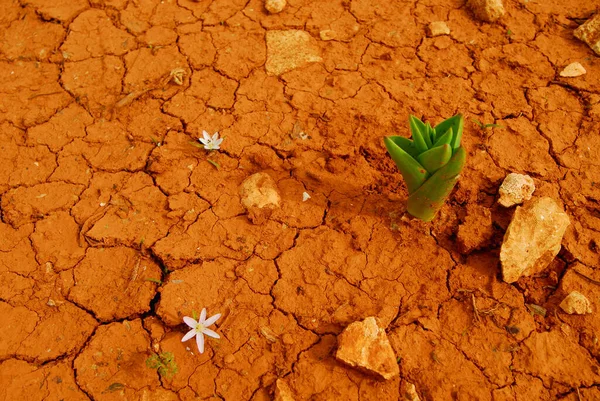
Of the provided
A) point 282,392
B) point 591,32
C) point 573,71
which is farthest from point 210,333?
point 591,32

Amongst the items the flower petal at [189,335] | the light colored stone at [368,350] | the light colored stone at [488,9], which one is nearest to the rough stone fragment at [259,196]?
the flower petal at [189,335]

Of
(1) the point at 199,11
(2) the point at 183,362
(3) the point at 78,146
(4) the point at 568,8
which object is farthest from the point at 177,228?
(4) the point at 568,8

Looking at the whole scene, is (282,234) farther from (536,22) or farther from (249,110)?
(536,22)

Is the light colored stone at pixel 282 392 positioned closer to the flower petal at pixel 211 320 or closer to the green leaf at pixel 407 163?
the flower petal at pixel 211 320

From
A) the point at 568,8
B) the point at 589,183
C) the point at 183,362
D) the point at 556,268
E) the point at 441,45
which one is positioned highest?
the point at 568,8

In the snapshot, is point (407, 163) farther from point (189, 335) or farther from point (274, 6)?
point (274, 6)
